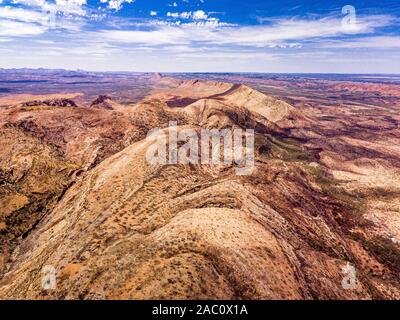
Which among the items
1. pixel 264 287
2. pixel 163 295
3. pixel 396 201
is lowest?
pixel 396 201

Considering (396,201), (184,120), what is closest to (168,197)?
(396,201)

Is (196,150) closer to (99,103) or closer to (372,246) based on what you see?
(372,246)

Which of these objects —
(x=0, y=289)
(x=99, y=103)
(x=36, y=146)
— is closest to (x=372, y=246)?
(x=0, y=289)

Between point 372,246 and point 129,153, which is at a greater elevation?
point 129,153

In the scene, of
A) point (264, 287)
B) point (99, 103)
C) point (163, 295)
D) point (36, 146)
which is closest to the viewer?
point (163, 295)
